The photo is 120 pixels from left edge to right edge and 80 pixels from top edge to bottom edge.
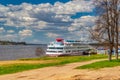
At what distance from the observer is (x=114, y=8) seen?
1752 inches

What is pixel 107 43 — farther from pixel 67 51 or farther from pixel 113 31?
pixel 67 51

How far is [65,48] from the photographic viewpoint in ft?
433

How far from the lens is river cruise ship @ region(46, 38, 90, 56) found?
5098 inches

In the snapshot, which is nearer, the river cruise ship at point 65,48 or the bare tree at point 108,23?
the bare tree at point 108,23

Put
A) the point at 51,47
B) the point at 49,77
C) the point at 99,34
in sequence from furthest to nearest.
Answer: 1. the point at 51,47
2. the point at 99,34
3. the point at 49,77

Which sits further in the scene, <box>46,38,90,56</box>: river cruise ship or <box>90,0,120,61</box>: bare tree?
<box>46,38,90,56</box>: river cruise ship

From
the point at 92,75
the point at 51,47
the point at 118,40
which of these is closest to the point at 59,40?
the point at 51,47

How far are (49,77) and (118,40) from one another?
67.1ft

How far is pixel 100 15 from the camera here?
4481cm

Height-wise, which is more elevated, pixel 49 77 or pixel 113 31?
pixel 113 31

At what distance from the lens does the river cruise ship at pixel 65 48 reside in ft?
425

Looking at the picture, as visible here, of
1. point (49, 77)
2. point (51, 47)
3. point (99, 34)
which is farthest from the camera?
point (51, 47)

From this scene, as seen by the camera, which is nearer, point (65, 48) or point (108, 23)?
point (108, 23)

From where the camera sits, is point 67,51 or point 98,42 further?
point 67,51
